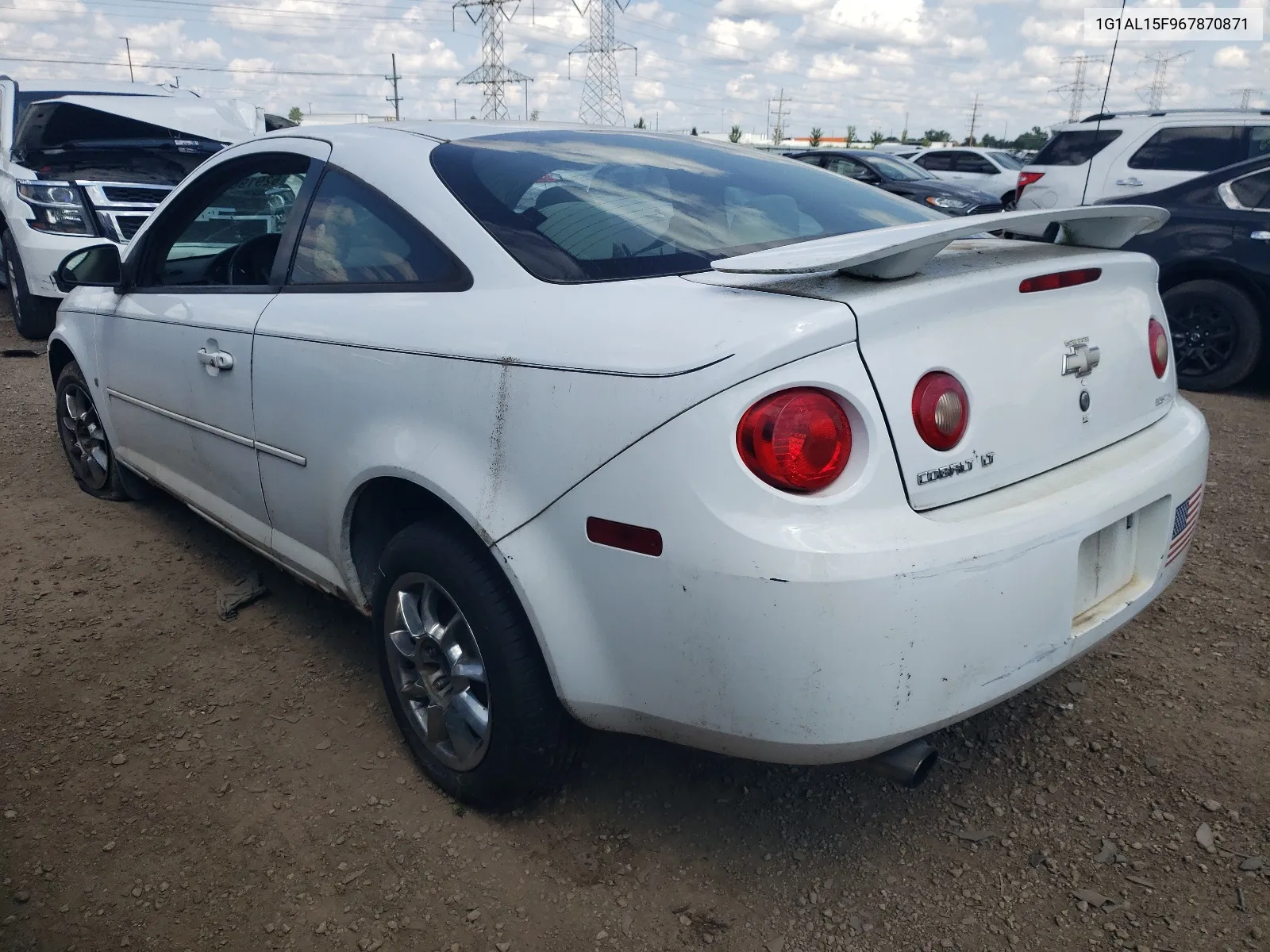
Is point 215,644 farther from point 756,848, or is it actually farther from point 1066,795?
point 1066,795

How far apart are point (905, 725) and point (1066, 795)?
2.99ft

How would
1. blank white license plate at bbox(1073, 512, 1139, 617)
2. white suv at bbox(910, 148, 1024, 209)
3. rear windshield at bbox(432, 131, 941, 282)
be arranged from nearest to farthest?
blank white license plate at bbox(1073, 512, 1139, 617), rear windshield at bbox(432, 131, 941, 282), white suv at bbox(910, 148, 1024, 209)

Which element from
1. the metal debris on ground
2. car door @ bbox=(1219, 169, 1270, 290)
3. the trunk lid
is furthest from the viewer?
car door @ bbox=(1219, 169, 1270, 290)

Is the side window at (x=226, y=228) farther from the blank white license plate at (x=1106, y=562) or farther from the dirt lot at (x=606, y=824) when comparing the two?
the blank white license plate at (x=1106, y=562)

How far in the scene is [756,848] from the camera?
2178 mm

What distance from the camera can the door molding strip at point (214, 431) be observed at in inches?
101

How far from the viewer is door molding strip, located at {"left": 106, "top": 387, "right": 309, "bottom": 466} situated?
2.57 m

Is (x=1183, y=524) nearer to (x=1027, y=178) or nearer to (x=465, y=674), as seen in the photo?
(x=465, y=674)

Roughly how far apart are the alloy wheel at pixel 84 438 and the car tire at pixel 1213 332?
599 centimetres

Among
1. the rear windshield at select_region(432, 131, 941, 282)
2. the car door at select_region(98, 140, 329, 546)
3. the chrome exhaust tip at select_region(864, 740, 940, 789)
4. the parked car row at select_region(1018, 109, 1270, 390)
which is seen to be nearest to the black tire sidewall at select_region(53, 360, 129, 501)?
the car door at select_region(98, 140, 329, 546)

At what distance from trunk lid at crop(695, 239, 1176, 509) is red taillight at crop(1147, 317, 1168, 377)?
54 mm

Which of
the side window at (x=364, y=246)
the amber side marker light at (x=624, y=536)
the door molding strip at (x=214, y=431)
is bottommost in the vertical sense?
the door molding strip at (x=214, y=431)

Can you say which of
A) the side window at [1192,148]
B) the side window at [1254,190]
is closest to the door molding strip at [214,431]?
the side window at [1254,190]

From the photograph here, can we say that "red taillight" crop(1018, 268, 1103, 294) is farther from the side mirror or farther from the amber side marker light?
the side mirror
